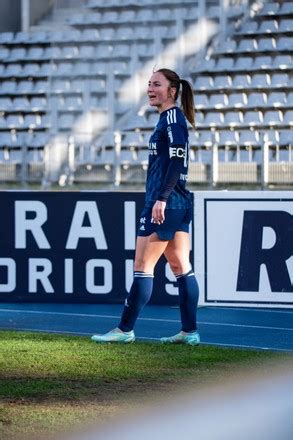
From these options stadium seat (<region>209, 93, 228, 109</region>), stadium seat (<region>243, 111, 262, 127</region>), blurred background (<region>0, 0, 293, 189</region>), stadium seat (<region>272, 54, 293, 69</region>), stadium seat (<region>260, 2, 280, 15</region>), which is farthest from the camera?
stadium seat (<region>260, 2, 280, 15</region>)

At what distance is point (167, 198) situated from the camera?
252 inches

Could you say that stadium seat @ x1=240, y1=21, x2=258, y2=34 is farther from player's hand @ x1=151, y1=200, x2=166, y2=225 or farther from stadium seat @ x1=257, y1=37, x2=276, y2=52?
player's hand @ x1=151, y1=200, x2=166, y2=225

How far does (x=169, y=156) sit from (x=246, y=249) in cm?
274

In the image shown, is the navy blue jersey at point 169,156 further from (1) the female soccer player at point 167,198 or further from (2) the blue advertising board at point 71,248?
(2) the blue advertising board at point 71,248

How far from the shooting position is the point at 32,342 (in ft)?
23.1

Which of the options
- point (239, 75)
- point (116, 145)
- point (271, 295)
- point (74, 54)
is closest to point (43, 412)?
point (271, 295)

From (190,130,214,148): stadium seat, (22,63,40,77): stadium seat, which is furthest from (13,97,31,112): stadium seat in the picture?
(190,130,214,148): stadium seat

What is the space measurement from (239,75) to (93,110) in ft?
9.96

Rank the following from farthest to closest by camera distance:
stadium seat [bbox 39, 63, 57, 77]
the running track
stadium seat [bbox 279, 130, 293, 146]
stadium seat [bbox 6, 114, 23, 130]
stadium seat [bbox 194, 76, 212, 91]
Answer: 1. stadium seat [bbox 39, 63, 57, 77]
2. stadium seat [bbox 6, 114, 23, 130]
3. stadium seat [bbox 194, 76, 212, 91]
4. stadium seat [bbox 279, 130, 293, 146]
5. the running track

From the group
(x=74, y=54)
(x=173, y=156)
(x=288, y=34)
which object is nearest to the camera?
(x=173, y=156)

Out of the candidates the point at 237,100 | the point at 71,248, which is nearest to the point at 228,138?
the point at 237,100

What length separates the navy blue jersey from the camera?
6395 mm

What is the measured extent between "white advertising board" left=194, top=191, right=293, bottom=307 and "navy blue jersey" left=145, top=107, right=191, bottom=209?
247 cm

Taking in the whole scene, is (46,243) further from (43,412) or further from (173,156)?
(43,412)
